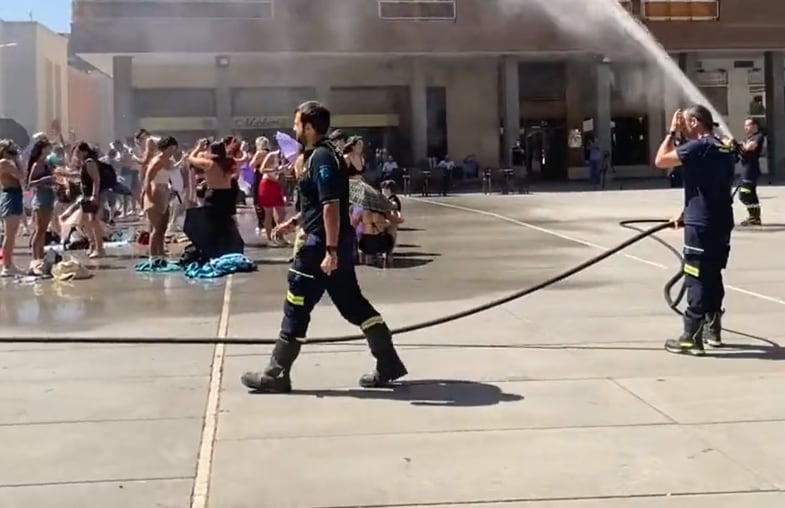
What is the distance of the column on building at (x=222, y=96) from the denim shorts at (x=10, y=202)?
85.7ft

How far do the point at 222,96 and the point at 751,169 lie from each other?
961 inches

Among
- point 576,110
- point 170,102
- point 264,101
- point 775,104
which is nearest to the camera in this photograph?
point 775,104

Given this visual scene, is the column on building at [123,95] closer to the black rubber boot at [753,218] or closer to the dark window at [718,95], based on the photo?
the dark window at [718,95]

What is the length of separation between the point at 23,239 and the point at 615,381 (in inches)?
524

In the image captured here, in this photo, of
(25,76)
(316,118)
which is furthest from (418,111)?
Result: (316,118)

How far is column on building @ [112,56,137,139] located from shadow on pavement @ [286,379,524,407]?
107 ft

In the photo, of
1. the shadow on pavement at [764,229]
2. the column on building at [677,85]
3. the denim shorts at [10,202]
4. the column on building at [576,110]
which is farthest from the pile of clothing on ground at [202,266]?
the column on building at [576,110]

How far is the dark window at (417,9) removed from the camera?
123 feet

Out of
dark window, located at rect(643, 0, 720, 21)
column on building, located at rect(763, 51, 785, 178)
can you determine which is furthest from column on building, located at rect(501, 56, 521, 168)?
column on building, located at rect(763, 51, 785, 178)

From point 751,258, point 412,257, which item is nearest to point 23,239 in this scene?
point 412,257

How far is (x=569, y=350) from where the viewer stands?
25.3 ft

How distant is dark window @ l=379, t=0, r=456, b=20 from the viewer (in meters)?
37.3

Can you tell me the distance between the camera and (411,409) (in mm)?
6125

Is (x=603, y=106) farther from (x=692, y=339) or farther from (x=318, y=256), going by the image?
(x=318, y=256)
